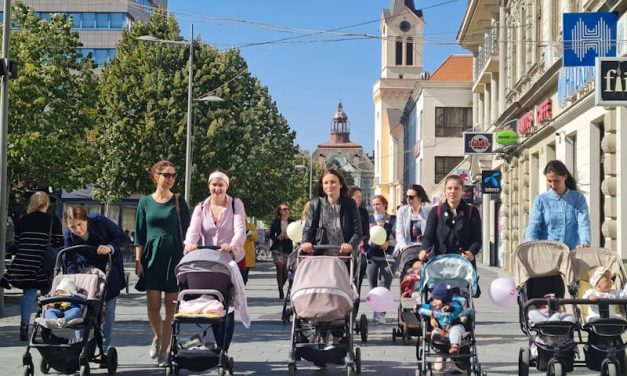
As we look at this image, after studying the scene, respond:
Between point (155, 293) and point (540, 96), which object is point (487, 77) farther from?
point (155, 293)

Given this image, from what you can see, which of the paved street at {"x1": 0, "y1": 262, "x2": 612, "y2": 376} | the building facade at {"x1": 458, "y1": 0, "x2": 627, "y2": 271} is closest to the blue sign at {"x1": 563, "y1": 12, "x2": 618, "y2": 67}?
the building facade at {"x1": 458, "y1": 0, "x2": 627, "y2": 271}

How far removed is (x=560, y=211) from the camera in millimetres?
9984

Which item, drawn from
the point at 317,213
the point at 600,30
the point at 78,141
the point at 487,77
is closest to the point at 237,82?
the point at 487,77

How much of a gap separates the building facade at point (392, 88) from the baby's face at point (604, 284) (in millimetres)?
109564

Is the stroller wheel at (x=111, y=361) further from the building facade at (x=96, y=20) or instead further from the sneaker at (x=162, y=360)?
the building facade at (x=96, y=20)

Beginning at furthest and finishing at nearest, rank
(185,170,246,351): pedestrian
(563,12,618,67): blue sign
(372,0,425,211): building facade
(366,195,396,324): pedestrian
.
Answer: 1. (372,0,425,211): building facade
2. (563,12,618,67): blue sign
3. (366,195,396,324): pedestrian
4. (185,170,246,351): pedestrian

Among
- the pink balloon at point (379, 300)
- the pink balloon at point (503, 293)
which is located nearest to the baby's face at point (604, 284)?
the pink balloon at point (503, 293)

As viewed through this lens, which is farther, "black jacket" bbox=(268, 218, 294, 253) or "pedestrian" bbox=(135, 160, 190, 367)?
"black jacket" bbox=(268, 218, 294, 253)

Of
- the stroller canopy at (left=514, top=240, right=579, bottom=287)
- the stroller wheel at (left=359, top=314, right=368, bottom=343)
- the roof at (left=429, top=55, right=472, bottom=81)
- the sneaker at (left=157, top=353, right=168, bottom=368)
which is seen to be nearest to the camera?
the stroller canopy at (left=514, top=240, right=579, bottom=287)

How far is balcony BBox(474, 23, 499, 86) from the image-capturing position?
38156mm

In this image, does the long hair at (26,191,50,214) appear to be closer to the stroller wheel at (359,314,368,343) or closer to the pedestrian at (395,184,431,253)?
the stroller wheel at (359,314,368,343)

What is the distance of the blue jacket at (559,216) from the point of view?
9.96m

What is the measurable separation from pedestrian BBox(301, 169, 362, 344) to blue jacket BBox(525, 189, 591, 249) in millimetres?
1709

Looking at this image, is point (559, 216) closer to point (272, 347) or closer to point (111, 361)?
point (272, 347)
